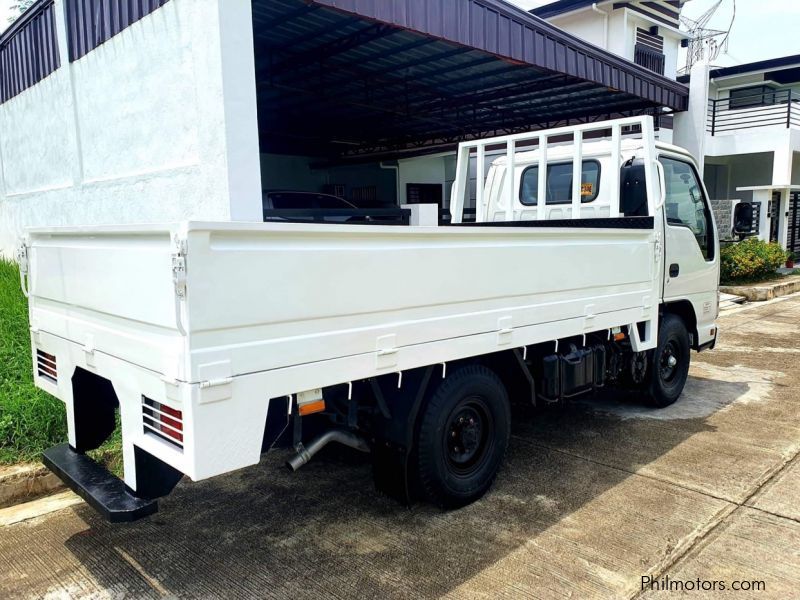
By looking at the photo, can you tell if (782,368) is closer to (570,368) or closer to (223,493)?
(570,368)

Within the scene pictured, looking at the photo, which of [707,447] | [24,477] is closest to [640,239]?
[707,447]

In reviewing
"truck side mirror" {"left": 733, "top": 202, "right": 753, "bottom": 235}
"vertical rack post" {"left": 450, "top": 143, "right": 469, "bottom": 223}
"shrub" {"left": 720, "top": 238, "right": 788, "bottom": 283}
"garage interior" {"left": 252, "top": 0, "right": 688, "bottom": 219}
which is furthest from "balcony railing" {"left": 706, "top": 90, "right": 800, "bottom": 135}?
"vertical rack post" {"left": 450, "top": 143, "right": 469, "bottom": 223}

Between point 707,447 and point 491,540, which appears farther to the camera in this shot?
point 707,447

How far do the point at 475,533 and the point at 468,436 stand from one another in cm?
56

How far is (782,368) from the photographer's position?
7.21 meters

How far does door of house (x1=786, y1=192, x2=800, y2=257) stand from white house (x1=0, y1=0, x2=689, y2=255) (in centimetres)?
1014

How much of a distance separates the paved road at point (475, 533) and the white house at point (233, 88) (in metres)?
2.93

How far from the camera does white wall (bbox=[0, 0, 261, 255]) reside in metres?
5.50

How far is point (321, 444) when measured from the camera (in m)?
3.24

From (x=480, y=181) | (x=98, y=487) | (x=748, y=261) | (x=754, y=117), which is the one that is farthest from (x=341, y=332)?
(x=754, y=117)

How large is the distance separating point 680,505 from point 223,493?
2.87 m

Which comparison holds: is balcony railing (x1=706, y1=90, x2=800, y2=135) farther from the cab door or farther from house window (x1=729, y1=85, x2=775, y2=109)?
the cab door

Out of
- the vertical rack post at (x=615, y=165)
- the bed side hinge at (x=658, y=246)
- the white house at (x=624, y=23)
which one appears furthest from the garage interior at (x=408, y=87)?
the white house at (x=624, y=23)

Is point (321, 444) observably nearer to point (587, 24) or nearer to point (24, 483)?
point (24, 483)
